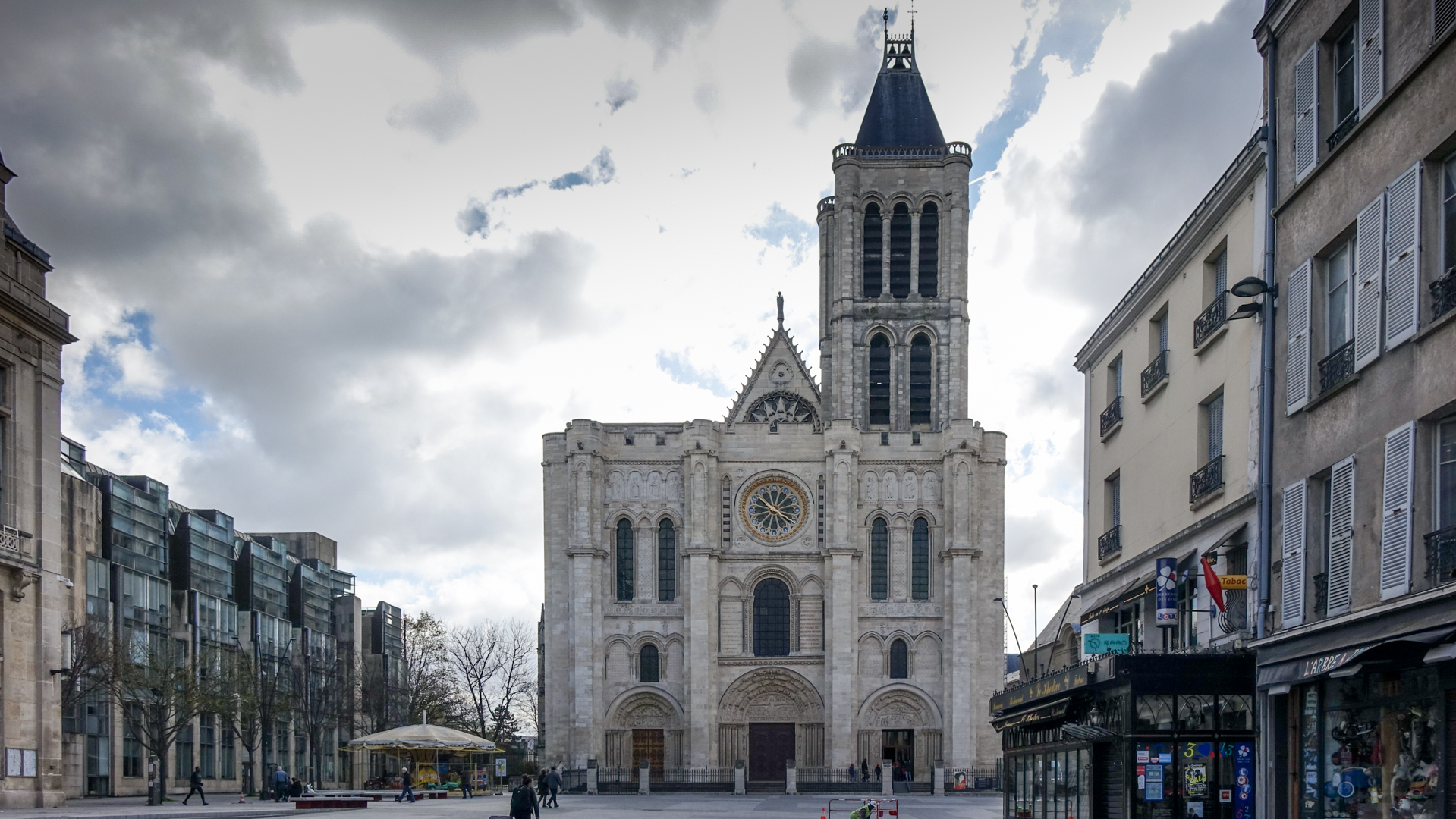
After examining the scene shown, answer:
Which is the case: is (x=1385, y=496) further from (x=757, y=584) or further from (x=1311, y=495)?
(x=757, y=584)

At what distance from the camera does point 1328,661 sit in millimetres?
14742

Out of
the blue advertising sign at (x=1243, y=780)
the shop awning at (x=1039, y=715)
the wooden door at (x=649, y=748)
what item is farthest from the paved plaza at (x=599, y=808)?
the blue advertising sign at (x=1243, y=780)

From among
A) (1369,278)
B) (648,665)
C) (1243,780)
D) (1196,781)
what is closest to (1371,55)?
(1369,278)

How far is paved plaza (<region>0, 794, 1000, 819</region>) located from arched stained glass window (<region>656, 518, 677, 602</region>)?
11085 millimetres

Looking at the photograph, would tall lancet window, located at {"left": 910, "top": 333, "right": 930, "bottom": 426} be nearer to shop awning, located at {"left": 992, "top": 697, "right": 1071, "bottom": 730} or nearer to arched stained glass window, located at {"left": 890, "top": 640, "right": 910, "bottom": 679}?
arched stained glass window, located at {"left": 890, "top": 640, "right": 910, "bottom": 679}

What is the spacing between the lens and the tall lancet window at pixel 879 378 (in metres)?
67.2

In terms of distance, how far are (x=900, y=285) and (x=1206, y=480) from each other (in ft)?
158

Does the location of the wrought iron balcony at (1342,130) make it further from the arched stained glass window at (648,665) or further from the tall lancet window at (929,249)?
the tall lancet window at (929,249)

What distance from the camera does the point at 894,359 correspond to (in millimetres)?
67188

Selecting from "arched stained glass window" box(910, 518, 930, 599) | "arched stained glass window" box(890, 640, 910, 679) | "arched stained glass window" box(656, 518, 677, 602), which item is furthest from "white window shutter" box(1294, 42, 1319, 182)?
"arched stained glass window" box(656, 518, 677, 602)

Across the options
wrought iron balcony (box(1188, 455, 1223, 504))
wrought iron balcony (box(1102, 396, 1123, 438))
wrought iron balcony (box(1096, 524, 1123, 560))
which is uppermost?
wrought iron balcony (box(1102, 396, 1123, 438))

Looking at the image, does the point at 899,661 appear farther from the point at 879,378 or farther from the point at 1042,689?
the point at 1042,689

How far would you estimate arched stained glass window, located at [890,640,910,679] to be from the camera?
63156 mm

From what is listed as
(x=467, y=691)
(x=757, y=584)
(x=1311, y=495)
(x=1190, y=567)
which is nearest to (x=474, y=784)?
(x=757, y=584)
